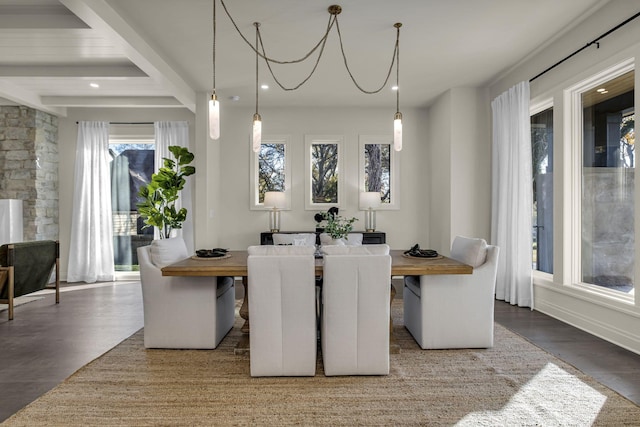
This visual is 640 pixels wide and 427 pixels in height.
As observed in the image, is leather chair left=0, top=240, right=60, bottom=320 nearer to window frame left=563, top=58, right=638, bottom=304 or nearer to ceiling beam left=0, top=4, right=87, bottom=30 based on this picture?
ceiling beam left=0, top=4, right=87, bottom=30

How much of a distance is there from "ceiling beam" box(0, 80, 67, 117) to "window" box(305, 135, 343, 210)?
4000 millimetres

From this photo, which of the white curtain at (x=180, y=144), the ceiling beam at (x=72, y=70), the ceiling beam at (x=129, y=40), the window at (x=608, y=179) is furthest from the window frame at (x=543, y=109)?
the white curtain at (x=180, y=144)

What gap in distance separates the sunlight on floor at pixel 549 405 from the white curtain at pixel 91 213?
18.9ft

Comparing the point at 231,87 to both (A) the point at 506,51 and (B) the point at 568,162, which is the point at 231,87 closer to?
(A) the point at 506,51

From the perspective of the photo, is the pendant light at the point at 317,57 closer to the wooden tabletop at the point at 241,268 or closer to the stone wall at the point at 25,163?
the wooden tabletop at the point at 241,268

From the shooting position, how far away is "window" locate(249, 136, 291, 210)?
19.4 ft

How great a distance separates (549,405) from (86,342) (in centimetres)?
338

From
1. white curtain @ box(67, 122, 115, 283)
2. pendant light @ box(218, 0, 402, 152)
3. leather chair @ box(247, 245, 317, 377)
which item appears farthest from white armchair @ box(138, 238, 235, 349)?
white curtain @ box(67, 122, 115, 283)

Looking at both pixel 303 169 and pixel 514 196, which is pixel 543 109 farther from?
pixel 303 169

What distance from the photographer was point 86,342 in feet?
10.0

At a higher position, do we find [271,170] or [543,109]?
[543,109]

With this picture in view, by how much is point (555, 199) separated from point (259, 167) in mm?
4111

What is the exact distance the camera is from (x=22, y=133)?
547 centimetres

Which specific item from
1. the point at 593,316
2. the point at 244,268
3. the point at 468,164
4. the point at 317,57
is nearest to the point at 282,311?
the point at 244,268
